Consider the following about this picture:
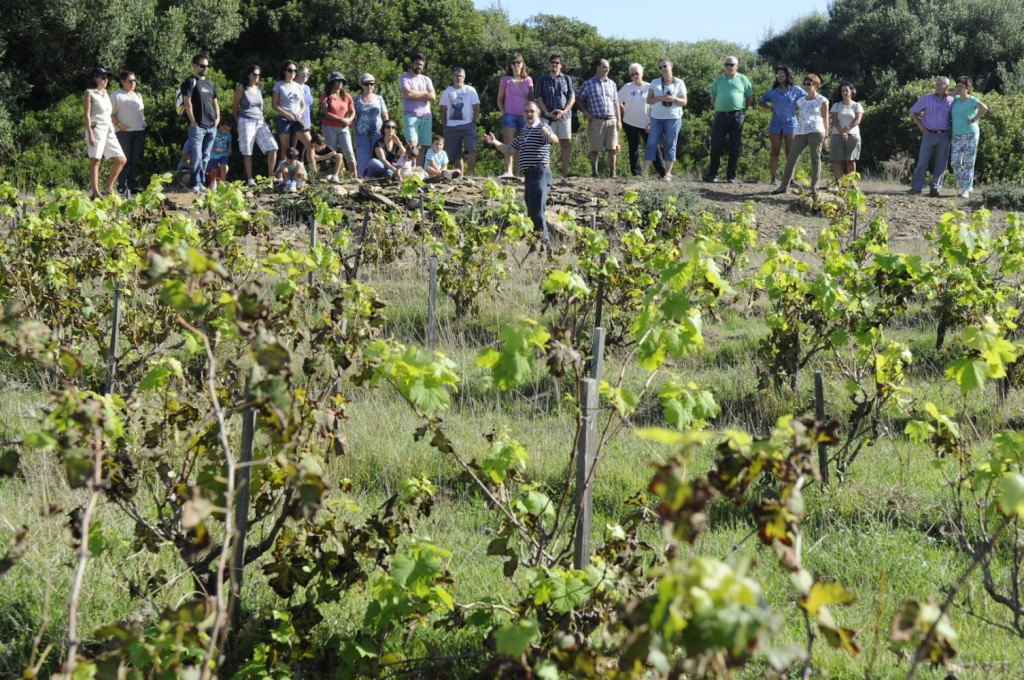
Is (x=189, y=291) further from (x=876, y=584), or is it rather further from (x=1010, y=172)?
(x=1010, y=172)

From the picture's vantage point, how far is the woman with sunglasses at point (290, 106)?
12.4m

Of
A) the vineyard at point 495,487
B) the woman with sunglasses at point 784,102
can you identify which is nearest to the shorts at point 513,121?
the woman with sunglasses at point 784,102

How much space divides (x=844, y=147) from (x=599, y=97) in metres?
3.22

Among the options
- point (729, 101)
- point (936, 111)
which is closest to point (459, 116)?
point (729, 101)

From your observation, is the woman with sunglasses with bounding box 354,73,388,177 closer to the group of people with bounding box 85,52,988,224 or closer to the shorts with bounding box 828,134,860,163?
the group of people with bounding box 85,52,988,224

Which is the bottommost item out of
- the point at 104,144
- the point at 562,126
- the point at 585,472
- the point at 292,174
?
the point at 585,472

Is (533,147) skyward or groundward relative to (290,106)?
groundward

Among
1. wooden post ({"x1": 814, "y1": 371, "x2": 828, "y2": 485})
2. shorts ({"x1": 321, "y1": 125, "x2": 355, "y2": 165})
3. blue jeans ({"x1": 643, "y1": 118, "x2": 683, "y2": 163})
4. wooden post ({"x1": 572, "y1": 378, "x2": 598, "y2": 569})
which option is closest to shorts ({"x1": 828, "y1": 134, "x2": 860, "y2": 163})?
blue jeans ({"x1": 643, "y1": 118, "x2": 683, "y2": 163})

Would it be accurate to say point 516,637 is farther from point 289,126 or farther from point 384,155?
point 384,155

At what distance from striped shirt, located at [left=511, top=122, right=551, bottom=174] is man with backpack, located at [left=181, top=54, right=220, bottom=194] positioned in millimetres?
4394

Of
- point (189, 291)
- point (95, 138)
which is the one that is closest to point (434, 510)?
point (189, 291)

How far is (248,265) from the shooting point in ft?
19.5

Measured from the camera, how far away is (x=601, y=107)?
42.2 feet

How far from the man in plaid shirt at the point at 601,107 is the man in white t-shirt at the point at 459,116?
136 cm
